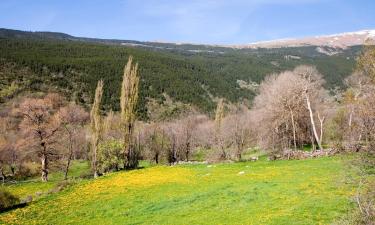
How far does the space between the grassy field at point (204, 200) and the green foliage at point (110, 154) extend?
38.5 feet

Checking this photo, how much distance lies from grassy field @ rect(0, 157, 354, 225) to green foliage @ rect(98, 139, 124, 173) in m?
11.7

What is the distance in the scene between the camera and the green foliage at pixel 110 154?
53.6m

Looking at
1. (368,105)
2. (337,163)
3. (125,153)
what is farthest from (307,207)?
(125,153)

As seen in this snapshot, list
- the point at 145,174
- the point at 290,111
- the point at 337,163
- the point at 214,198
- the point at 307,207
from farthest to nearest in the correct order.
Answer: the point at 290,111 < the point at 145,174 < the point at 337,163 < the point at 214,198 < the point at 307,207

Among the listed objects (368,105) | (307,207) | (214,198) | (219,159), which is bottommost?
(219,159)

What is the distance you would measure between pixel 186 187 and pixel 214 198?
6.84 m

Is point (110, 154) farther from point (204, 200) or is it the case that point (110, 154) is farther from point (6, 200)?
point (204, 200)

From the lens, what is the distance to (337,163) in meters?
35.3

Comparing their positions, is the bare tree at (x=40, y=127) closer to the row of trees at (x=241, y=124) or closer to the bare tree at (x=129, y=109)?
the row of trees at (x=241, y=124)

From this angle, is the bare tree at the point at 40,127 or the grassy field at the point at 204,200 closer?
the grassy field at the point at 204,200

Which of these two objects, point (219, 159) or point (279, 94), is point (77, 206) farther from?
point (279, 94)

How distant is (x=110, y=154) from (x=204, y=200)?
97.3ft

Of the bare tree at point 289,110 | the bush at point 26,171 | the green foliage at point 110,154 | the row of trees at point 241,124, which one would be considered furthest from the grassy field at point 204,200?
the bush at point 26,171

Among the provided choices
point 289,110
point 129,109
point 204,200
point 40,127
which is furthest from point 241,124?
point 204,200
